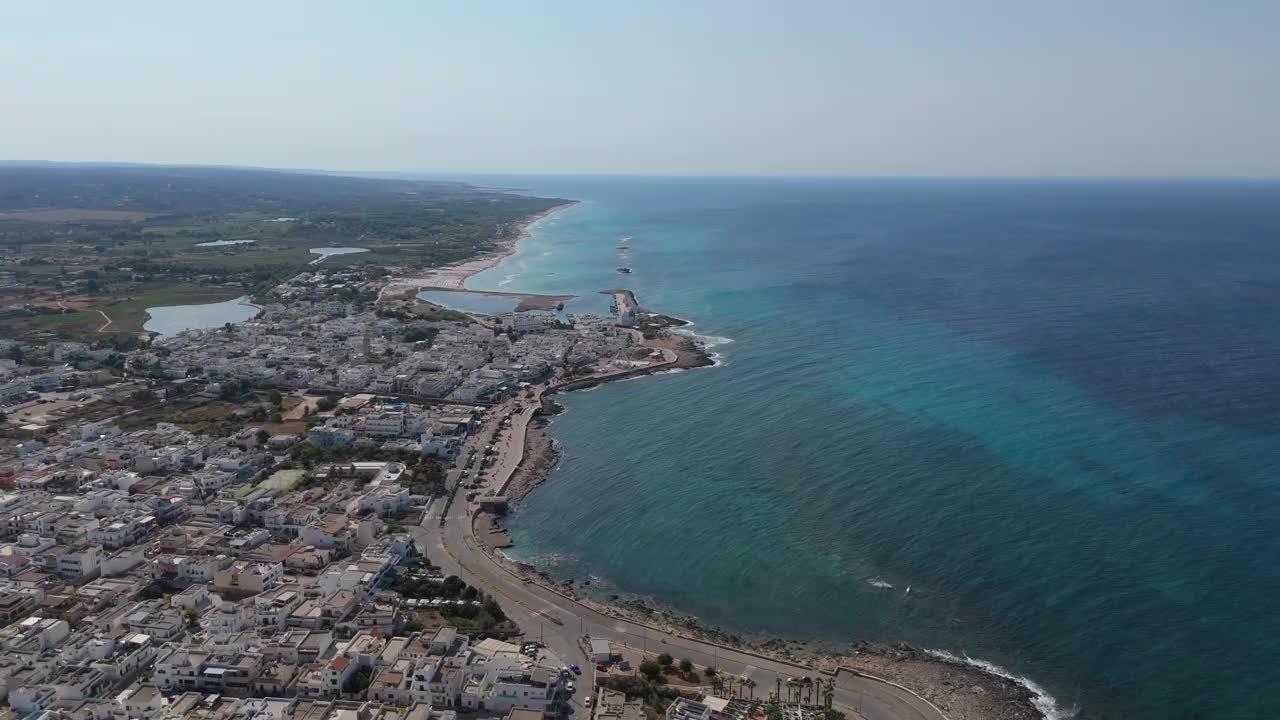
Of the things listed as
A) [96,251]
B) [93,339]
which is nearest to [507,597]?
[93,339]

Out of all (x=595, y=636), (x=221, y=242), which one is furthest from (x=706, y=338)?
(x=221, y=242)

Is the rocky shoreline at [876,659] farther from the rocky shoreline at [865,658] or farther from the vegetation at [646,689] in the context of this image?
the vegetation at [646,689]

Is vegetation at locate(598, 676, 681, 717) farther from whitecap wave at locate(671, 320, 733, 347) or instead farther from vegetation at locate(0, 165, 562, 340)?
vegetation at locate(0, 165, 562, 340)

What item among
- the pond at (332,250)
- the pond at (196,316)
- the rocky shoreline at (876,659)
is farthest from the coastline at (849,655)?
the pond at (332,250)

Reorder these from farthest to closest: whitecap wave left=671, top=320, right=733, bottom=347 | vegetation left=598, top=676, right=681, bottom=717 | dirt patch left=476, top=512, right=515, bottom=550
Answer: whitecap wave left=671, top=320, right=733, bottom=347 < dirt patch left=476, top=512, right=515, bottom=550 < vegetation left=598, top=676, right=681, bottom=717

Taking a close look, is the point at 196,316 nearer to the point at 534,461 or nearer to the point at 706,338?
the point at 706,338

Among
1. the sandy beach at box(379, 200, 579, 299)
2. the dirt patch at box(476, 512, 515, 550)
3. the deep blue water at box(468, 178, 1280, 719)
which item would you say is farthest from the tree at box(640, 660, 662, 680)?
the sandy beach at box(379, 200, 579, 299)
